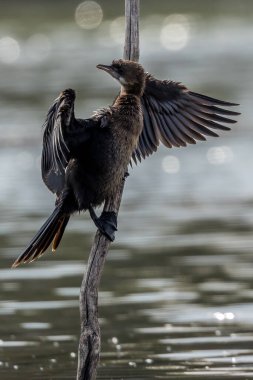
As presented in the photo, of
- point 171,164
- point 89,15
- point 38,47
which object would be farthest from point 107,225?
point 89,15

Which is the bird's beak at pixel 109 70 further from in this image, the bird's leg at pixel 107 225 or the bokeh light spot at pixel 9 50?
the bokeh light spot at pixel 9 50

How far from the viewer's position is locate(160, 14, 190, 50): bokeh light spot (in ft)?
97.0

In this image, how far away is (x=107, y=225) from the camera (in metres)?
6.96

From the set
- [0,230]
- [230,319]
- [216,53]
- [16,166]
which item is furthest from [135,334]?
[216,53]

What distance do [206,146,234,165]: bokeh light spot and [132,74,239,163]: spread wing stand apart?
8.11 meters

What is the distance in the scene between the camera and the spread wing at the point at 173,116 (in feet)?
25.6

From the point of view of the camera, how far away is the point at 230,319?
9484 millimetres

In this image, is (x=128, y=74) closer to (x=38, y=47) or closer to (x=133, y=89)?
(x=133, y=89)

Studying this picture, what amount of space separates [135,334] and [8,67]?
17.9 metres

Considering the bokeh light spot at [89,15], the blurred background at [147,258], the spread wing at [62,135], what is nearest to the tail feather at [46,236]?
the spread wing at [62,135]

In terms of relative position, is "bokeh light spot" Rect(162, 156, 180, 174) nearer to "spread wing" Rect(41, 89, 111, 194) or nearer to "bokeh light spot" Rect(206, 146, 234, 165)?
"bokeh light spot" Rect(206, 146, 234, 165)

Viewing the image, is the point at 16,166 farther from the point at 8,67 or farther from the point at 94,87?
the point at 8,67

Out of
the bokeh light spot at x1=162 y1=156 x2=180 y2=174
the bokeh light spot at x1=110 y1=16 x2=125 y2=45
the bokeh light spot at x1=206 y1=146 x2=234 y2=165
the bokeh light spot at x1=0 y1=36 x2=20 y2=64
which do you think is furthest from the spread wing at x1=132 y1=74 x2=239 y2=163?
the bokeh light spot at x1=110 y1=16 x2=125 y2=45

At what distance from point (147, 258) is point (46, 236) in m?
4.36
